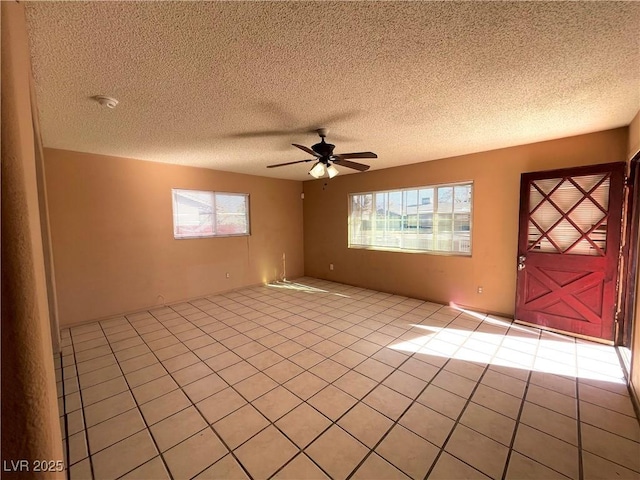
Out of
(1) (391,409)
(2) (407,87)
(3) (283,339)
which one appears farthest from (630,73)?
(3) (283,339)

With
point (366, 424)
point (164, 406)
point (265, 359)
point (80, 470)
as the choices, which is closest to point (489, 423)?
point (366, 424)

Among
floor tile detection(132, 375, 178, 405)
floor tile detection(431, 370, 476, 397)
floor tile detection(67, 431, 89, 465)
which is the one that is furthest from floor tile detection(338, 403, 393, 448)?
floor tile detection(67, 431, 89, 465)

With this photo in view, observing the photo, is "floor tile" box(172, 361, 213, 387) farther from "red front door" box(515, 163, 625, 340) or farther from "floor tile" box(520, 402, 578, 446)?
"red front door" box(515, 163, 625, 340)

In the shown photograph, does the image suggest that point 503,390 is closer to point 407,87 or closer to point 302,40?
point 407,87

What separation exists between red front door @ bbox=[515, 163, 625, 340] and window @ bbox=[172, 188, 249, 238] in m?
4.74

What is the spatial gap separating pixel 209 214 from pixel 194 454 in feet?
13.3

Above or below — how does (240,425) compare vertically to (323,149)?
below

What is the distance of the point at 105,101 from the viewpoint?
2090 millimetres

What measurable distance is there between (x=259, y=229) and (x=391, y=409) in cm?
442

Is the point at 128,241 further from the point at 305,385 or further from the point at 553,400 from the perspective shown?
the point at 553,400

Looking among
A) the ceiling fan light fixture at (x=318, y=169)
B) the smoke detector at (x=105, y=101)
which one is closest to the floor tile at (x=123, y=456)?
the smoke detector at (x=105, y=101)

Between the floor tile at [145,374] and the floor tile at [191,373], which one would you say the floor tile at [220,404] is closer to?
the floor tile at [191,373]

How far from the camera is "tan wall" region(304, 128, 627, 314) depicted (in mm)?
3312

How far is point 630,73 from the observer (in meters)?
1.81
